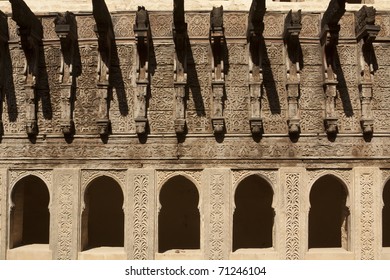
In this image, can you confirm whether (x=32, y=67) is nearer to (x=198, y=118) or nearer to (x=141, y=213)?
(x=198, y=118)

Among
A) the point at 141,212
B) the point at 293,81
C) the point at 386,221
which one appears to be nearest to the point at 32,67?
the point at 141,212

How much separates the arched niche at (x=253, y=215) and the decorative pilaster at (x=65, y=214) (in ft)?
11.8

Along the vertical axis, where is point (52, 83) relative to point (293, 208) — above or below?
above

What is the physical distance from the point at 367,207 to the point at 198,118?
124 inches

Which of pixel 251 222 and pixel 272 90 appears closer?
pixel 272 90

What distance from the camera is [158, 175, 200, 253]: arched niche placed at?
898cm

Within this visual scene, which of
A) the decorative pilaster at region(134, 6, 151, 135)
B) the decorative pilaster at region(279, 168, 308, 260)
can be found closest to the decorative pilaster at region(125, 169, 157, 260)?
the decorative pilaster at region(134, 6, 151, 135)

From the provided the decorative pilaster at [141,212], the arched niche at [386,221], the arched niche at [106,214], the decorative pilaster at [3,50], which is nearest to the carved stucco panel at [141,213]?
the decorative pilaster at [141,212]

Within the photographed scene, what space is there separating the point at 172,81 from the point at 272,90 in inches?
66.5

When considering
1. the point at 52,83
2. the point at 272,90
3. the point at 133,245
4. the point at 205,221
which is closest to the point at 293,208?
the point at 205,221

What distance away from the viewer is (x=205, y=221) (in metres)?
6.70

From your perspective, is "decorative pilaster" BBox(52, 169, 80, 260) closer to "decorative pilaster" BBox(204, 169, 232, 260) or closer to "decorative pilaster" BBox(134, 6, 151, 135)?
"decorative pilaster" BBox(134, 6, 151, 135)

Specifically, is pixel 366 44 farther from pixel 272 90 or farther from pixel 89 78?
pixel 89 78

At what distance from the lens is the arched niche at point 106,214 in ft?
29.4
